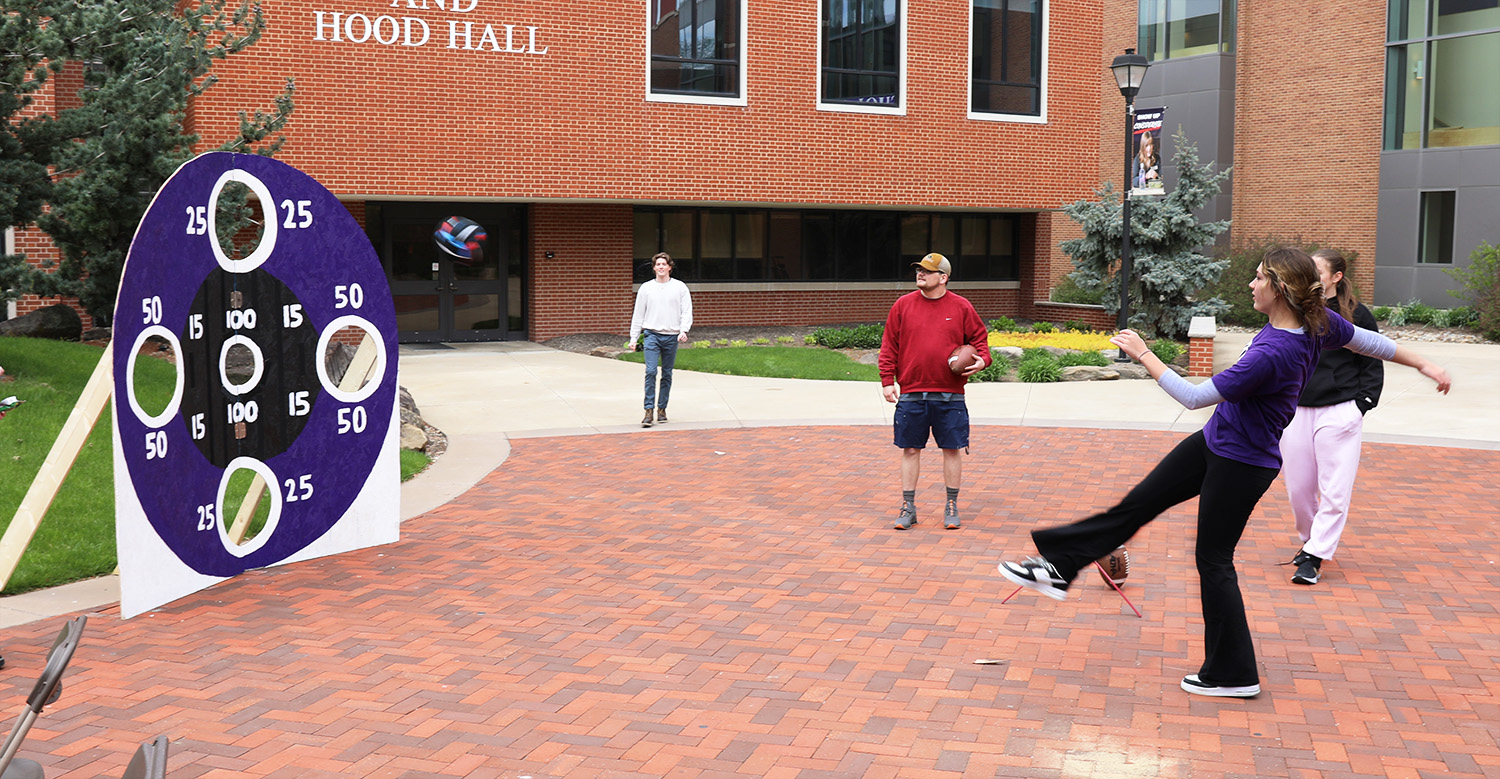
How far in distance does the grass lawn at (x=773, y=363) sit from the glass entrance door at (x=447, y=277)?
→ 398cm

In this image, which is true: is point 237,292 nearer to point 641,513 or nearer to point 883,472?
point 641,513

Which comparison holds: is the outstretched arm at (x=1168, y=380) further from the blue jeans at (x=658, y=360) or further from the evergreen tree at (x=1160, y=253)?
the evergreen tree at (x=1160, y=253)

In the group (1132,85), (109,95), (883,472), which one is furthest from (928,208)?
(109,95)

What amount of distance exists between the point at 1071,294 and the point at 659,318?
17396 mm

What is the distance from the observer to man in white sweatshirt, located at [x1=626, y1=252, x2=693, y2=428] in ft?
41.5

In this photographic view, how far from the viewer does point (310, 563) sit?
23.6 feet

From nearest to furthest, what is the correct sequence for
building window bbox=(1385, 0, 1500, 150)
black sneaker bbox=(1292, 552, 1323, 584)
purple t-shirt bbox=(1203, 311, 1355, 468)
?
purple t-shirt bbox=(1203, 311, 1355, 468), black sneaker bbox=(1292, 552, 1323, 584), building window bbox=(1385, 0, 1500, 150)

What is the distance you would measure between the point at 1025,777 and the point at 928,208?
71.1ft

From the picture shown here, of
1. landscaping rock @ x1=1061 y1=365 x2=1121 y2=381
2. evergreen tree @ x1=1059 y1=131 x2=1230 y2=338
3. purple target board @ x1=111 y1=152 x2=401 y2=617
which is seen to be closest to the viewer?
purple target board @ x1=111 y1=152 x2=401 y2=617

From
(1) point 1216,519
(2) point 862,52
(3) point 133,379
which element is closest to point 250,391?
(3) point 133,379

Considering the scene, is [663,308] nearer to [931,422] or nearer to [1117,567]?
[931,422]

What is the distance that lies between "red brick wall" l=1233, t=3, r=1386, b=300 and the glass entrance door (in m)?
19.4

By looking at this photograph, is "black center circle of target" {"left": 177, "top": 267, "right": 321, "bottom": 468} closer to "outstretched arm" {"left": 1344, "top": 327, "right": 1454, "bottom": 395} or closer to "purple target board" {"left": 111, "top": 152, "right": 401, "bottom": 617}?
"purple target board" {"left": 111, "top": 152, "right": 401, "bottom": 617}

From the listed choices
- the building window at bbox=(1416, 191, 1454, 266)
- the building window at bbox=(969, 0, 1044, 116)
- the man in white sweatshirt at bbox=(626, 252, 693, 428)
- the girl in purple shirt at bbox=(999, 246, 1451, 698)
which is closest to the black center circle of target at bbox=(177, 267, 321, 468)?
the girl in purple shirt at bbox=(999, 246, 1451, 698)
